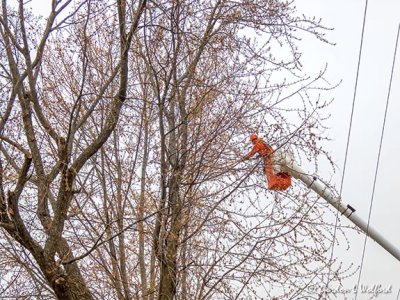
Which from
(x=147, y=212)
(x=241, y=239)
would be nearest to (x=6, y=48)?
(x=147, y=212)

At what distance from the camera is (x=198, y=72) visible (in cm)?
593

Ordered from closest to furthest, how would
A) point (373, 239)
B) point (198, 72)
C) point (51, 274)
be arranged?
1. point (51, 274)
2. point (198, 72)
3. point (373, 239)

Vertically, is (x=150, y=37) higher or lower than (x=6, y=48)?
lower

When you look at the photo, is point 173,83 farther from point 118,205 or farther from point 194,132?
point 118,205

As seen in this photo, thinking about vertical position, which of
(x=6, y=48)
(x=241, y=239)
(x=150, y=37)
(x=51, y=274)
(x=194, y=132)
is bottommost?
(x=241, y=239)

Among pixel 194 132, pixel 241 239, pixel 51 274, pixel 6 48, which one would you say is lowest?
pixel 241 239

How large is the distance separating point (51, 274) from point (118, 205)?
4.68ft

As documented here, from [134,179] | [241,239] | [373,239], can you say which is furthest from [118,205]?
[373,239]

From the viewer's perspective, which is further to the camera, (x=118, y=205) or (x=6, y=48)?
(x=118, y=205)

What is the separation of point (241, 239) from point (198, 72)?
1.71 meters

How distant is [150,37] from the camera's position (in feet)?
16.8

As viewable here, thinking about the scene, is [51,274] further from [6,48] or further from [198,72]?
[198,72]

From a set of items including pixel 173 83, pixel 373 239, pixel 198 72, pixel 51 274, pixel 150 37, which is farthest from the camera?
pixel 373 239

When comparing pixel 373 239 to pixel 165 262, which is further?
pixel 373 239
